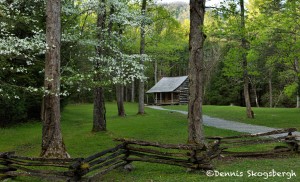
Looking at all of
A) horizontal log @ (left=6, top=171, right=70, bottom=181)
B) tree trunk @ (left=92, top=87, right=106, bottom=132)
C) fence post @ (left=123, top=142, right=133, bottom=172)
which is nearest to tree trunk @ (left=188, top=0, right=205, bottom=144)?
fence post @ (left=123, top=142, right=133, bottom=172)

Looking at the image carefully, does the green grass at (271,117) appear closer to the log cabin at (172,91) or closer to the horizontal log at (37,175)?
the horizontal log at (37,175)

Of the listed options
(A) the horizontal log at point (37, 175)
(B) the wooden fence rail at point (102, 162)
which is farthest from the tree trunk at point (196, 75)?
(A) the horizontal log at point (37, 175)

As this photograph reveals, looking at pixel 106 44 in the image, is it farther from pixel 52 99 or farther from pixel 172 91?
pixel 172 91

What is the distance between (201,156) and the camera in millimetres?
8203

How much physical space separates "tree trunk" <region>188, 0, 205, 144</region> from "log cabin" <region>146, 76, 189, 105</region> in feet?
133

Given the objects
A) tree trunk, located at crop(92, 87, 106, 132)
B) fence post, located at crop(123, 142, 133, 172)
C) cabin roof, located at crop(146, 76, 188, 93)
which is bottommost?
fence post, located at crop(123, 142, 133, 172)

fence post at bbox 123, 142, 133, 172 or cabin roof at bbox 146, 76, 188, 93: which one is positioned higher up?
cabin roof at bbox 146, 76, 188, 93

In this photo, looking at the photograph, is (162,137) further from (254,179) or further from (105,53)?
(254,179)

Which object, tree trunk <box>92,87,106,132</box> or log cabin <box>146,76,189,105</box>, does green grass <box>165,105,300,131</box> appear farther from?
log cabin <box>146,76,189,105</box>

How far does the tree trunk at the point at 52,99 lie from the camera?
9.82m

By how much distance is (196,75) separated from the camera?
10.1m

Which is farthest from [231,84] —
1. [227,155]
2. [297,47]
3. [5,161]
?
[5,161]

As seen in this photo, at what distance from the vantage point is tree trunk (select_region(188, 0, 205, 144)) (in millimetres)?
10078

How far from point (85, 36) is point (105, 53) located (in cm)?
294
